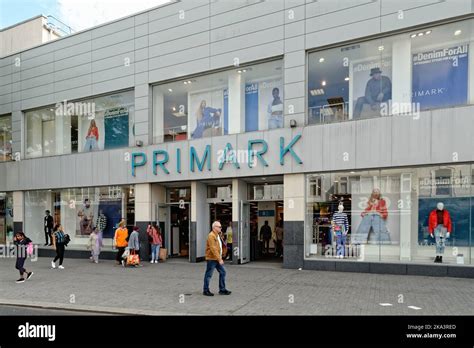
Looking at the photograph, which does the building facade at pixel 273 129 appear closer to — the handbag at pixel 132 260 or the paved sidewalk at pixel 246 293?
the paved sidewalk at pixel 246 293

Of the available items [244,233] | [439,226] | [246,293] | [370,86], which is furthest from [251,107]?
[246,293]

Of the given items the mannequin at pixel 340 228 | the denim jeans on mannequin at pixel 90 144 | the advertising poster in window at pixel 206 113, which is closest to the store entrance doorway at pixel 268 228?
the mannequin at pixel 340 228

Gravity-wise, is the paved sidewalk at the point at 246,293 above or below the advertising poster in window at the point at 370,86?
below

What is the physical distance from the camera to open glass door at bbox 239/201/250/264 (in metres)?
14.5

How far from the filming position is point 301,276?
38.0 ft

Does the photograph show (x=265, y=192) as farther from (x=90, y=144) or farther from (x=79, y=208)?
(x=79, y=208)

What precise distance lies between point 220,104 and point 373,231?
7815 millimetres

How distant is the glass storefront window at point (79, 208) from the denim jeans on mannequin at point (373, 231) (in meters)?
9.90

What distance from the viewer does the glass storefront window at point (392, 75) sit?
11.4 metres

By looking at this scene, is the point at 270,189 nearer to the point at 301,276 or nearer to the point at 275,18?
the point at 301,276

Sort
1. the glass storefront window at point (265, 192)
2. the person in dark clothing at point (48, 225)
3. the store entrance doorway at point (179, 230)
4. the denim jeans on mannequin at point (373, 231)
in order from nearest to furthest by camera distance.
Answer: the denim jeans on mannequin at point (373, 231), the glass storefront window at point (265, 192), the store entrance doorway at point (179, 230), the person in dark clothing at point (48, 225)

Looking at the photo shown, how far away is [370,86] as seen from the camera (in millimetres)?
12758

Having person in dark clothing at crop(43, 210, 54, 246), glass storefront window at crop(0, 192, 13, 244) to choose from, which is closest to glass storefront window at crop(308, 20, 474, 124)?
person in dark clothing at crop(43, 210, 54, 246)
